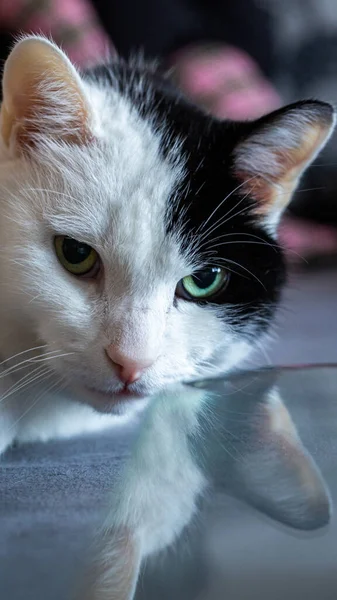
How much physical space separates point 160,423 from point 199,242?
0.21m

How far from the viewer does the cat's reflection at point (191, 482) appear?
0.45 m

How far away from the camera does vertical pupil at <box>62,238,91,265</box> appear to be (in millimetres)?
699

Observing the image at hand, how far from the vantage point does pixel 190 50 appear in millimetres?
1762

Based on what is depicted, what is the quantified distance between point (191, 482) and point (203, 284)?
26 centimetres

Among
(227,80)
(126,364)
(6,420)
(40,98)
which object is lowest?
(6,420)

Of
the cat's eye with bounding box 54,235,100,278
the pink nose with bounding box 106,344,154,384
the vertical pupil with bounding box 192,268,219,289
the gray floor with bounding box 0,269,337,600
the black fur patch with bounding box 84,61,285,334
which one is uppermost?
the black fur patch with bounding box 84,61,285,334

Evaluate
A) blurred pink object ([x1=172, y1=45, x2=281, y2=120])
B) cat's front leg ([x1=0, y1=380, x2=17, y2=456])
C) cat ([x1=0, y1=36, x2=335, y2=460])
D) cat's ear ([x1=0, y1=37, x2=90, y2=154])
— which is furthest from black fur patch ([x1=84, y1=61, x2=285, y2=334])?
blurred pink object ([x1=172, y1=45, x2=281, y2=120])

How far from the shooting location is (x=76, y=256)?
0.71m

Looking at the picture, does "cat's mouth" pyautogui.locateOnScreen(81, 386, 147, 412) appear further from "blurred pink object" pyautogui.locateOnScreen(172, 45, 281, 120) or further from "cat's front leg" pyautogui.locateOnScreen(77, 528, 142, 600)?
"blurred pink object" pyautogui.locateOnScreen(172, 45, 281, 120)

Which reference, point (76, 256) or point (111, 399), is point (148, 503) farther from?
point (76, 256)

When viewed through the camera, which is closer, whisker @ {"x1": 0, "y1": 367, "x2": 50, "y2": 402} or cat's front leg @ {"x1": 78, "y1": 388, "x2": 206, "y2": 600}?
cat's front leg @ {"x1": 78, "y1": 388, "x2": 206, "y2": 600}

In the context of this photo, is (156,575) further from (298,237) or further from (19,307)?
(298,237)

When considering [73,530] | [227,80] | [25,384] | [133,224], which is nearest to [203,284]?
[133,224]

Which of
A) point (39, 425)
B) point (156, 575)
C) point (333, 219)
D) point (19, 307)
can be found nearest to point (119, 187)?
point (19, 307)
